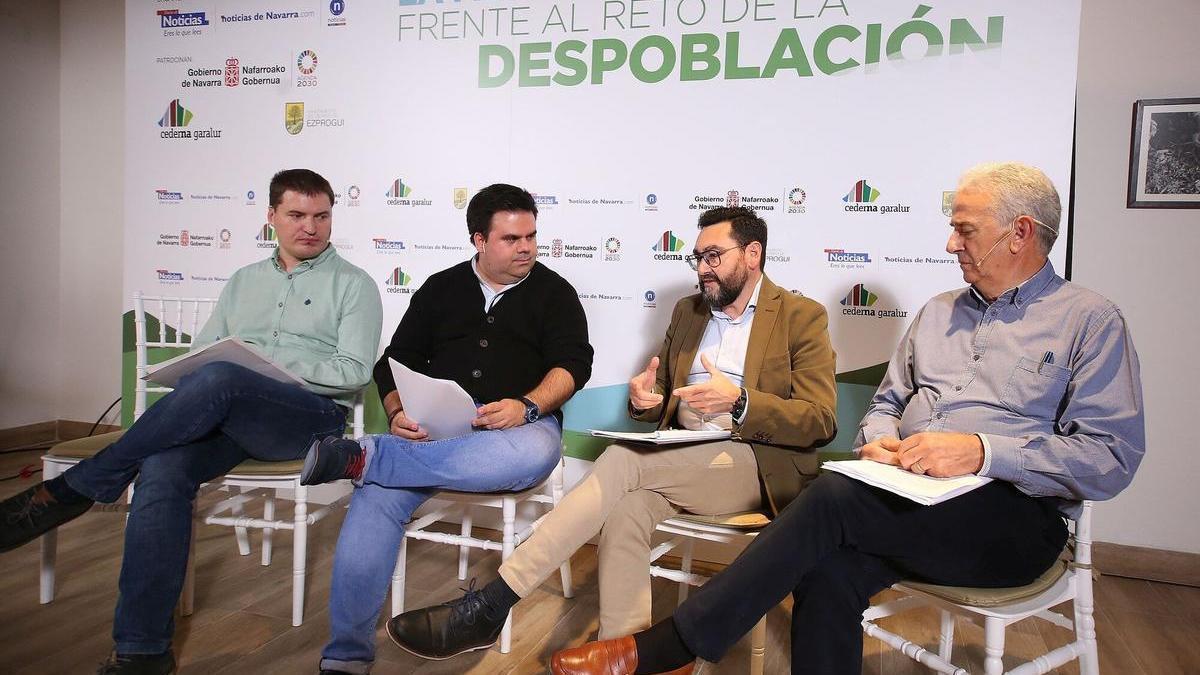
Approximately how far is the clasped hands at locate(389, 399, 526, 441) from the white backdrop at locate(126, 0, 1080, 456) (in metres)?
0.91

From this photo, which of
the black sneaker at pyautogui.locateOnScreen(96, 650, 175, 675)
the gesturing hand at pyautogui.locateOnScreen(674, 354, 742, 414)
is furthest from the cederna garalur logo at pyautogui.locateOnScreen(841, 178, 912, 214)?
the black sneaker at pyautogui.locateOnScreen(96, 650, 175, 675)

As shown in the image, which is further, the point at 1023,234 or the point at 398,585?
the point at 398,585

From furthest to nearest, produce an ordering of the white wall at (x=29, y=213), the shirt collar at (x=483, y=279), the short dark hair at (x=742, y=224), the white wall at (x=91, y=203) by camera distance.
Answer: the white wall at (x=91, y=203) < the white wall at (x=29, y=213) < the shirt collar at (x=483, y=279) < the short dark hair at (x=742, y=224)

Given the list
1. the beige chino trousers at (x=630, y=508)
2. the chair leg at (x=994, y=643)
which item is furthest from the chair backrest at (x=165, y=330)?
the chair leg at (x=994, y=643)

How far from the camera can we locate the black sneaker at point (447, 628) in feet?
6.55

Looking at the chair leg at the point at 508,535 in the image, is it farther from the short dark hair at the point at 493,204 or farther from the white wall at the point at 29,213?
the white wall at the point at 29,213

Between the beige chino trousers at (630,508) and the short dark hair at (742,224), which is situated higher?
the short dark hair at (742,224)

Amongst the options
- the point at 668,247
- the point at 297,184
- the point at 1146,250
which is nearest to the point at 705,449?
the point at 668,247

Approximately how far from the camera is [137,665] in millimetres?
1986

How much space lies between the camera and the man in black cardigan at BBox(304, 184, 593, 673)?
2074 millimetres

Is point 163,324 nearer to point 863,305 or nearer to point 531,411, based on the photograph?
point 531,411

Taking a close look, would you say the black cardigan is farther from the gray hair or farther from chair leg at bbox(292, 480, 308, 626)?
the gray hair

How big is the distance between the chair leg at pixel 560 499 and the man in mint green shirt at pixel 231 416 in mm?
695

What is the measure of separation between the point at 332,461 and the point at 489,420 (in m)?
0.44
